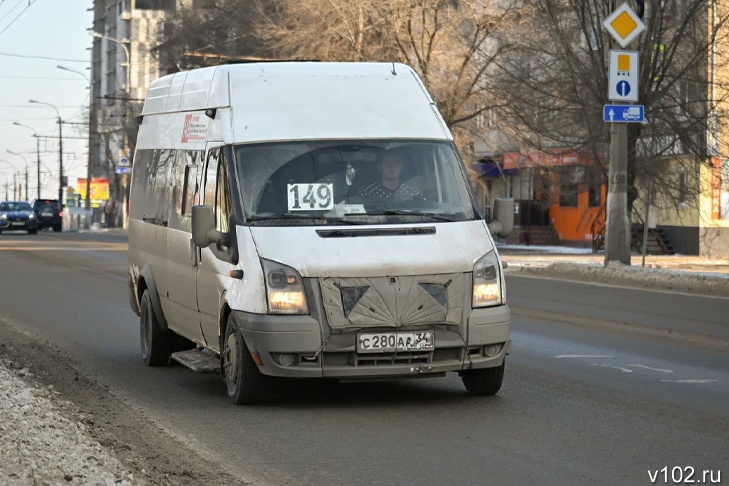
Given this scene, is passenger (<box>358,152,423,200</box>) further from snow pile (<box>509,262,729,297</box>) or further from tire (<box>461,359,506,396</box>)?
snow pile (<box>509,262,729,297</box>)

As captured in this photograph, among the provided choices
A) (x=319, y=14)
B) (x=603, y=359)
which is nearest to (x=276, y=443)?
(x=603, y=359)

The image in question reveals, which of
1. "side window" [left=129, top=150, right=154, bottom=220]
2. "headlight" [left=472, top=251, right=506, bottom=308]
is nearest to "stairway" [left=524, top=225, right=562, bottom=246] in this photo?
"side window" [left=129, top=150, right=154, bottom=220]

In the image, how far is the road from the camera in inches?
289

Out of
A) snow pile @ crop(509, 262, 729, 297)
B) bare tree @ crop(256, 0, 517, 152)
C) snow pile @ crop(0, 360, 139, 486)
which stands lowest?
snow pile @ crop(509, 262, 729, 297)

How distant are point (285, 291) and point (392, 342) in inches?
30.7

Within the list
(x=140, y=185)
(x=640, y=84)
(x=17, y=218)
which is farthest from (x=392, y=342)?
(x=17, y=218)

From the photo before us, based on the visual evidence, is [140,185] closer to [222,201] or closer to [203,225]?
[222,201]

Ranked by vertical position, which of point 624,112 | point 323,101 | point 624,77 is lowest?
point 323,101

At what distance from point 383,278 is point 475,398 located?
4.20 ft

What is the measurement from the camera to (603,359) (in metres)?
12.6

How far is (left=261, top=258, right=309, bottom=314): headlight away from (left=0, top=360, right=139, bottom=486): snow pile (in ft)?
5.07

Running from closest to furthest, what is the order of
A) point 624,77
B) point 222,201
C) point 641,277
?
point 222,201 → point 641,277 → point 624,77

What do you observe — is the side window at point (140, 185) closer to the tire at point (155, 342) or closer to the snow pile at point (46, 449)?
the tire at point (155, 342)
